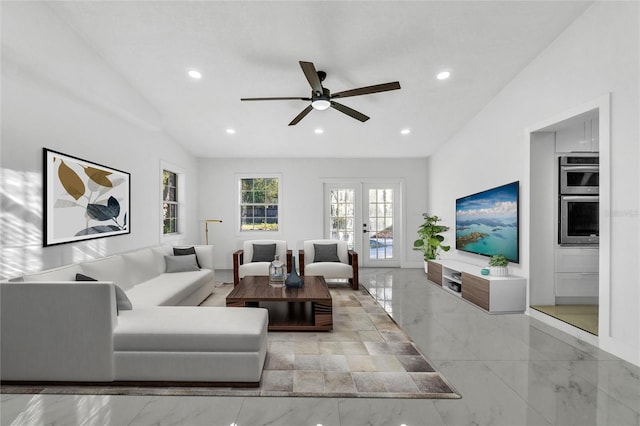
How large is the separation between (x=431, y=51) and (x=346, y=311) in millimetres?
3023

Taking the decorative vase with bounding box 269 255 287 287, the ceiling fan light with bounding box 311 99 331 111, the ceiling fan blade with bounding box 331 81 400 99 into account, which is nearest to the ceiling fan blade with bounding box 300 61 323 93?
the ceiling fan light with bounding box 311 99 331 111

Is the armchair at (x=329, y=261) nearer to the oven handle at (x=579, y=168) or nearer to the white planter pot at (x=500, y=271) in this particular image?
the white planter pot at (x=500, y=271)

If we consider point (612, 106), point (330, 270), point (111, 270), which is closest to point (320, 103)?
point (612, 106)

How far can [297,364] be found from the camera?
2379 millimetres

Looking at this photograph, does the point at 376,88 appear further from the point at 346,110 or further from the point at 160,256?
the point at 160,256

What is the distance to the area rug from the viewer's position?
2000 millimetres

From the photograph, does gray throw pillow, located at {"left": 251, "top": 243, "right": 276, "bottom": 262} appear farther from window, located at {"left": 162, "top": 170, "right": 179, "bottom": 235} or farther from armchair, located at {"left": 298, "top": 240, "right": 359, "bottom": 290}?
window, located at {"left": 162, "top": 170, "right": 179, "bottom": 235}

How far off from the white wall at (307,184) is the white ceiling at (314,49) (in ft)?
6.96

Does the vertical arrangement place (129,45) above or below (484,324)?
above

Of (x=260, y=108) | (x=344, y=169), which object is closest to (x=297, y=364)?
(x=260, y=108)

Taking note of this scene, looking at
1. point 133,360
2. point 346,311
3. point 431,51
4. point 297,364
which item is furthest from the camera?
point 346,311

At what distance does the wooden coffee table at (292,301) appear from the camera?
308cm

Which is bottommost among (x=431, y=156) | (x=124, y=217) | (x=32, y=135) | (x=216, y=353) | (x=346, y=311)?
(x=346, y=311)

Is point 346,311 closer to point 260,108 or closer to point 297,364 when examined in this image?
point 297,364
